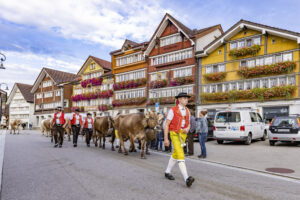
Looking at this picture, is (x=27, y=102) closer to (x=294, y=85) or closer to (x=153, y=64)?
(x=153, y=64)

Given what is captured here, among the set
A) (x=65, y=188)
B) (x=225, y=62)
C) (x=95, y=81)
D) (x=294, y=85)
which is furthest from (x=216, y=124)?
(x=95, y=81)

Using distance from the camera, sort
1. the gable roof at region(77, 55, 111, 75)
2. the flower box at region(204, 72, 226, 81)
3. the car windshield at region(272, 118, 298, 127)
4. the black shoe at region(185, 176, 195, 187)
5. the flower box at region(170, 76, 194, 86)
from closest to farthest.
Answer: the black shoe at region(185, 176, 195, 187) → the car windshield at region(272, 118, 298, 127) → the flower box at region(204, 72, 226, 81) → the flower box at region(170, 76, 194, 86) → the gable roof at region(77, 55, 111, 75)

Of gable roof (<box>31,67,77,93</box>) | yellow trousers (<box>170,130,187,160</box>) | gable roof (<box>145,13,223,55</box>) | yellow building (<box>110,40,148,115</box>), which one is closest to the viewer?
yellow trousers (<box>170,130,187,160</box>)

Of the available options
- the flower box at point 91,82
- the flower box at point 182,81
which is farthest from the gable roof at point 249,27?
the flower box at point 91,82

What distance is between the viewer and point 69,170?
23.9ft

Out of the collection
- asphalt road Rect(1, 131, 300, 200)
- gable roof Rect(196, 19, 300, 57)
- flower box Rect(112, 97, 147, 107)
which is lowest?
asphalt road Rect(1, 131, 300, 200)

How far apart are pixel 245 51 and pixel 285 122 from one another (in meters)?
15.8

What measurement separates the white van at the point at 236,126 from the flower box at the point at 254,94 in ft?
36.9

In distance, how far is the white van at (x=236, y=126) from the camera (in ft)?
49.1

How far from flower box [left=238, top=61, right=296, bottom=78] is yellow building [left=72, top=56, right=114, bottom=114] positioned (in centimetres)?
2413

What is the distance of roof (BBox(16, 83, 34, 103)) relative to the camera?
241 ft

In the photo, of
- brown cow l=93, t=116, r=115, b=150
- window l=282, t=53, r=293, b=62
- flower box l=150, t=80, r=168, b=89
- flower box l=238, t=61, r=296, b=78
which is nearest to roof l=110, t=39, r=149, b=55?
flower box l=150, t=80, r=168, b=89

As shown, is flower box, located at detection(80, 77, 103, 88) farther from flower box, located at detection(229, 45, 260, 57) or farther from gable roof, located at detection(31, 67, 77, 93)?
flower box, located at detection(229, 45, 260, 57)

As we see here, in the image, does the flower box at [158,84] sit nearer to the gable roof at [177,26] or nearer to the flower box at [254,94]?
the gable roof at [177,26]
